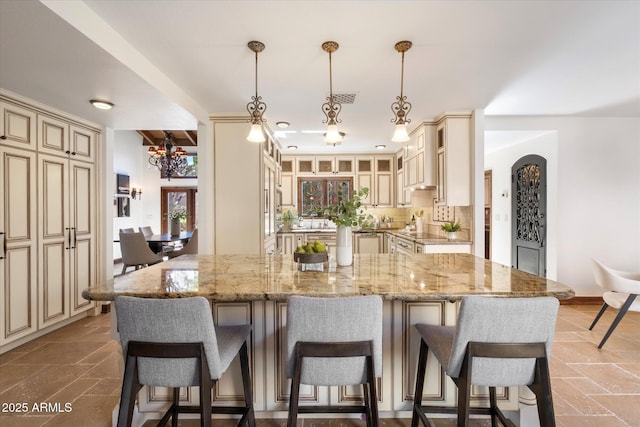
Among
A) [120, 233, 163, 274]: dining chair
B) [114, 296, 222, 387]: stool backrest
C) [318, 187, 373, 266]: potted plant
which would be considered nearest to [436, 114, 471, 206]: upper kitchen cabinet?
[318, 187, 373, 266]: potted plant

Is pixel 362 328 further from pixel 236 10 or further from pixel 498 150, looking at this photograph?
pixel 498 150

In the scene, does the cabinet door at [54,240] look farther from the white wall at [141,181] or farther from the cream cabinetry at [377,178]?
the cream cabinetry at [377,178]

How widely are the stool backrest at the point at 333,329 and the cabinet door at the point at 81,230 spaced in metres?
3.43

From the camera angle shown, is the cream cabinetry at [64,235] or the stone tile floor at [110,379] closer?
the stone tile floor at [110,379]

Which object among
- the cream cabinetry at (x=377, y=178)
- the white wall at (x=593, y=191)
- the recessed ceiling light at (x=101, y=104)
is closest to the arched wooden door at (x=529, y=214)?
the white wall at (x=593, y=191)

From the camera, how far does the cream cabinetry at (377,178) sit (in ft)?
20.6

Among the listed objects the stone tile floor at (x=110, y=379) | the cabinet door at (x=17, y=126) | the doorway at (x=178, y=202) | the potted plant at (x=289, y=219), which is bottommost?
the stone tile floor at (x=110, y=379)

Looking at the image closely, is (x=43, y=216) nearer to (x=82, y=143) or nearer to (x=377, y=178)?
(x=82, y=143)

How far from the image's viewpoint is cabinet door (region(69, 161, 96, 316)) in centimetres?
347

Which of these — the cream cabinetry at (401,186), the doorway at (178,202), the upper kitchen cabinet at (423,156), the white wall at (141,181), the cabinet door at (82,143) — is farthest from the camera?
the doorway at (178,202)

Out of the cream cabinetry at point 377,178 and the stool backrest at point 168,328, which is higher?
the cream cabinetry at point 377,178

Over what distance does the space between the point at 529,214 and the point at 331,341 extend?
195 inches

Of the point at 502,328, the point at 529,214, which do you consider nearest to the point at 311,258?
the point at 502,328

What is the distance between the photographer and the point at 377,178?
20.8 ft
